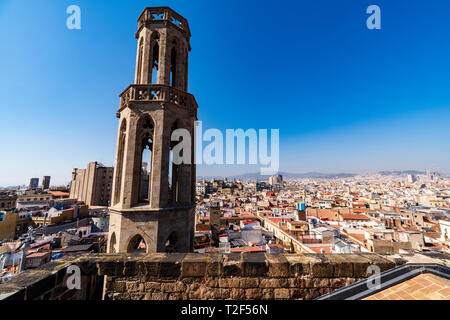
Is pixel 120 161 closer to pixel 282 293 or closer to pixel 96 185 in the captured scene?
pixel 282 293

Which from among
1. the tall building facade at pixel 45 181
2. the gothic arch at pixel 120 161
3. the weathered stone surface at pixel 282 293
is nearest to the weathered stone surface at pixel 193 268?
the weathered stone surface at pixel 282 293

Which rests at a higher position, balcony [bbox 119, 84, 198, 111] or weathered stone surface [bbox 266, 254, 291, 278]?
balcony [bbox 119, 84, 198, 111]

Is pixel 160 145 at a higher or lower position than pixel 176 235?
higher

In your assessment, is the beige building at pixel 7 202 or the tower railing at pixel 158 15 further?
the beige building at pixel 7 202

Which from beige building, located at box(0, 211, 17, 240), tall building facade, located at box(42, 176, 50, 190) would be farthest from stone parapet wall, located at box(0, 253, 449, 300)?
tall building facade, located at box(42, 176, 50, 190)

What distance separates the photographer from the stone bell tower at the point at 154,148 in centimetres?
583

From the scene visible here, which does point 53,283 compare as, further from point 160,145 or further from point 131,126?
point 131,126

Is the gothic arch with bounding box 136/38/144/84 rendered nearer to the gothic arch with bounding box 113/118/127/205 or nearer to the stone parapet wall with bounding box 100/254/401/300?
the gothic arch with bounding box 113/118/127/205

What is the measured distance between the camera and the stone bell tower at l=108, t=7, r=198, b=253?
5832 mm

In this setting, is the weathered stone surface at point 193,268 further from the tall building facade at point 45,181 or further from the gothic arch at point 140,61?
the tall building facade at point 45,181

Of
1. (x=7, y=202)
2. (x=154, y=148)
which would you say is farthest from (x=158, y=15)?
(x=7, y=202)

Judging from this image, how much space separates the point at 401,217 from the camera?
41.3 m

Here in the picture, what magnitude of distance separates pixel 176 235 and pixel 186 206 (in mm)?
925
